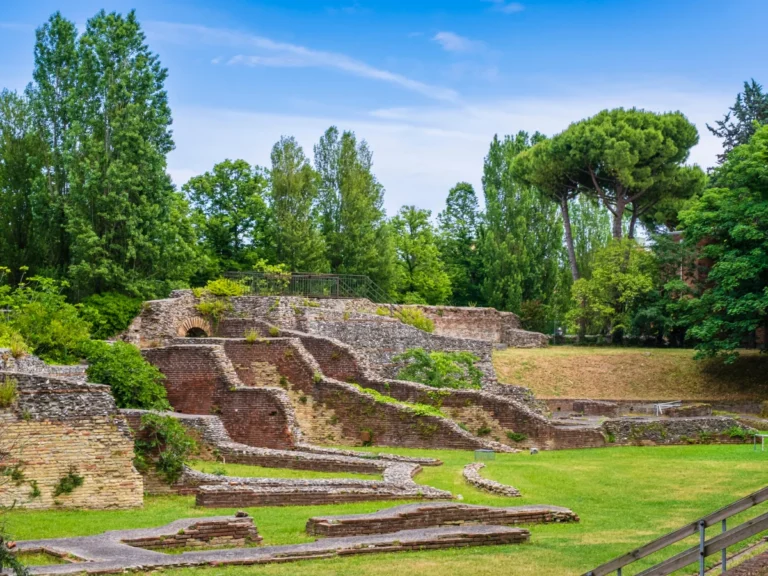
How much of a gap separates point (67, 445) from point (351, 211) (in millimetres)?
37944

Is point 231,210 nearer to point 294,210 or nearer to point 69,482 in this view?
point 294,210

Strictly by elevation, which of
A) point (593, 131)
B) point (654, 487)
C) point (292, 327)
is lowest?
point (654, 487)

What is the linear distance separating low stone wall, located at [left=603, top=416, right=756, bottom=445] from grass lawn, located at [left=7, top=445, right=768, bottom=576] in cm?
97

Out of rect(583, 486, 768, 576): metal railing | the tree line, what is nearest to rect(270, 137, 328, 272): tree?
the tree line

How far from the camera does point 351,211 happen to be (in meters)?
55.6

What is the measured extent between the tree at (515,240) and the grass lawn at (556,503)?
2874 cm

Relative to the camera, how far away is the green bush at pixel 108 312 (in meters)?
36.8

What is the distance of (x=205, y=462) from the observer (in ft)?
78.6

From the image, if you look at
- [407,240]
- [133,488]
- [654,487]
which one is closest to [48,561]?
[133,488]

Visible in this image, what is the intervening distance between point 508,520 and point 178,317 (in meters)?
22.2

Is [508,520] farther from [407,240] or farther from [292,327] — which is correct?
[407,240]

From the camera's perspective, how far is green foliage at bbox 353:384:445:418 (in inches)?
1145

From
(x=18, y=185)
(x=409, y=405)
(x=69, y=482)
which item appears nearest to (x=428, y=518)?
(x=69, y=482)

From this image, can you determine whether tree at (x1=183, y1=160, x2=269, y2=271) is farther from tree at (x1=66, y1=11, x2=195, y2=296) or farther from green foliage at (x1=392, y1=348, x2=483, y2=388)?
green foliage at (x1=392, y1=348, x2=483, y2=388)
